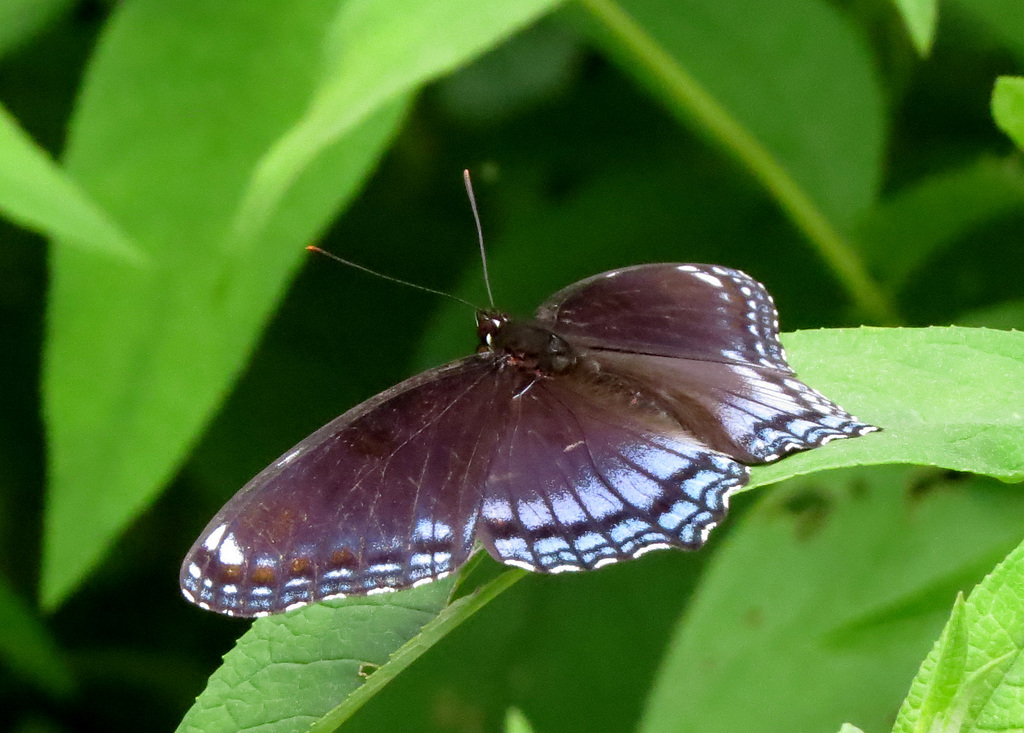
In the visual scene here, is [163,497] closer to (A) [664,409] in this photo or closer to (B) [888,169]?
(A) [664,409]

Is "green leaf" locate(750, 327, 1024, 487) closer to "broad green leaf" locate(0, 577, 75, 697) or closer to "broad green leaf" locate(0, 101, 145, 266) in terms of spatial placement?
"broad green leaf" locate(0, 101, 145, 266)

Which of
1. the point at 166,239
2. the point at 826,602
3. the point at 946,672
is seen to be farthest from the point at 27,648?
the point at 946,672

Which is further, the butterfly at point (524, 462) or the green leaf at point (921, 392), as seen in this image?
the butterfly at point (524, 462)

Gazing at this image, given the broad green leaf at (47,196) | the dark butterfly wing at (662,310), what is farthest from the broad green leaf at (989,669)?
the broad green leaf at (47,196)

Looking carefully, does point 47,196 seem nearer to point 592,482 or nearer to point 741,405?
point 592,482

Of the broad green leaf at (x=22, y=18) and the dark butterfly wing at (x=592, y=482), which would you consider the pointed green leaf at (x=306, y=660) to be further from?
the broad green leaf at (x=22, y=18)

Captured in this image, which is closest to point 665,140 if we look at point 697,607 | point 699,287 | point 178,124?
point 699,287

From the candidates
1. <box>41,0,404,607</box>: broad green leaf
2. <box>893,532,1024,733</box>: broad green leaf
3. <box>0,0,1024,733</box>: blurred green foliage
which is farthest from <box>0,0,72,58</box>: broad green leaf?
<box>893,532,1024,733</box>: broad green leaf
